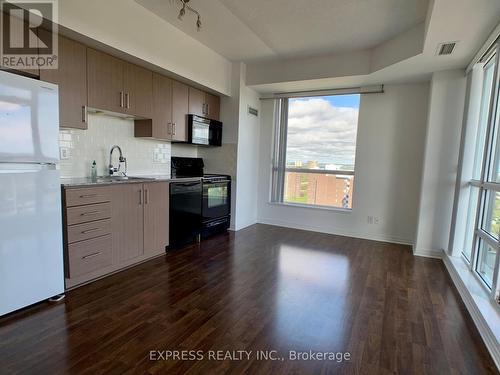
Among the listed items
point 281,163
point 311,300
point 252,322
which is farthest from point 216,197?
point 252,322

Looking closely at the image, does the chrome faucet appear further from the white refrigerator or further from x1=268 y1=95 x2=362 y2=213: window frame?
x1=268 y1=95 x2=362 y2=213: window frame

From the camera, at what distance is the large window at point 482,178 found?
2.55 m

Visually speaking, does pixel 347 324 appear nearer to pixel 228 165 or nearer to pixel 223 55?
pixel 228 165

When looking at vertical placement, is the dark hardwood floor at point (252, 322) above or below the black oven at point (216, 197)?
below

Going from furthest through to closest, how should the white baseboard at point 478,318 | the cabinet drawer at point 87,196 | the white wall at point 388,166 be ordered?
the white wall at point 388,166 → the cabinet drawer at point 87,196 → the white baseboard at point 478,318

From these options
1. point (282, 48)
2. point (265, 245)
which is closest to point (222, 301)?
point (265, 245)

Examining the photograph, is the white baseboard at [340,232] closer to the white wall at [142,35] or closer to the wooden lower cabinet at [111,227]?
the wooden lower cabinet at [111,227]

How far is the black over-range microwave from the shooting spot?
3.96 m

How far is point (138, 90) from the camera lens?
10.4 ft

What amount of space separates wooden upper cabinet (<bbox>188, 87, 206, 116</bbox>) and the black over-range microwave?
0.10 metres

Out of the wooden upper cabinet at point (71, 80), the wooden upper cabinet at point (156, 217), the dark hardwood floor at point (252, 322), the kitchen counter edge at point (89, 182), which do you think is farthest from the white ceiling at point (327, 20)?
the dark hardwood floor at point (252, 322)

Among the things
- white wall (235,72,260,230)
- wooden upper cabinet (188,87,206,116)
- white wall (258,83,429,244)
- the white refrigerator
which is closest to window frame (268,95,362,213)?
white wall (235,72,260,230)

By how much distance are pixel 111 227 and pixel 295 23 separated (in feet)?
9.64

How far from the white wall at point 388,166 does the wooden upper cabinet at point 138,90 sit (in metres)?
3.17
